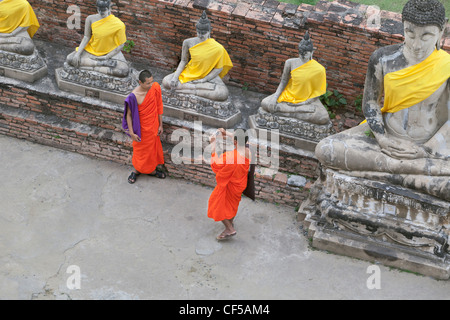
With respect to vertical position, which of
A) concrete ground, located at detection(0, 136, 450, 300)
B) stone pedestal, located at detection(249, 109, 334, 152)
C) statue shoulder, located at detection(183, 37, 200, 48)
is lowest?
concrete ground, located at detection(0, 136, 450, 300)

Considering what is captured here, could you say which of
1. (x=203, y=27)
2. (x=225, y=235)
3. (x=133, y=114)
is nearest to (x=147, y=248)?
(x=225, y=235)

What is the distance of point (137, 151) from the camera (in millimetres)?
9555

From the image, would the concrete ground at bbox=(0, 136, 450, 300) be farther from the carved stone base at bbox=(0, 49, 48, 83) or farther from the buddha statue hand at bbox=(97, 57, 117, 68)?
the buddha statue hand at bbox=(97, 57, 117, 68)

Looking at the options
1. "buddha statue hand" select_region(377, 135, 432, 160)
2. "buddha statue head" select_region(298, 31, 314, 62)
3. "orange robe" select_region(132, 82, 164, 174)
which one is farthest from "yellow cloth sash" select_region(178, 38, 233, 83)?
"buddha statue hand" select_region(377, 135, 432, 160)

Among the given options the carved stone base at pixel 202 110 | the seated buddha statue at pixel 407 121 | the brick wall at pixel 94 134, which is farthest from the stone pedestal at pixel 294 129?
the seated buddha statue at pixel 407 121

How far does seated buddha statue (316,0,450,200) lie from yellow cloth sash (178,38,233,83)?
1727mm

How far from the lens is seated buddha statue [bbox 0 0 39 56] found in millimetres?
10031

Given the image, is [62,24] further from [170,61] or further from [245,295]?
[245,295]

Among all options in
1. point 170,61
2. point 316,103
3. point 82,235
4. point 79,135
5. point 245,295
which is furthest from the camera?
point 170,61

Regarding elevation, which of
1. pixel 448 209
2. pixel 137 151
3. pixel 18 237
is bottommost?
pixel 18 237

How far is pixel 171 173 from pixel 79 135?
125cm

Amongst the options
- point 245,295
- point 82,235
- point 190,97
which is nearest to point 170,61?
point 190,97

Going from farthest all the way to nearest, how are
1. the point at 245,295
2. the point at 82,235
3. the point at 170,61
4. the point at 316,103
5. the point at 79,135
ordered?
the point at 170,61 → the point at 79,135 → the point at 316,103 → the point at 82,235 → the point at 245,295

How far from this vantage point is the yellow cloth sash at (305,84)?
920 cm
